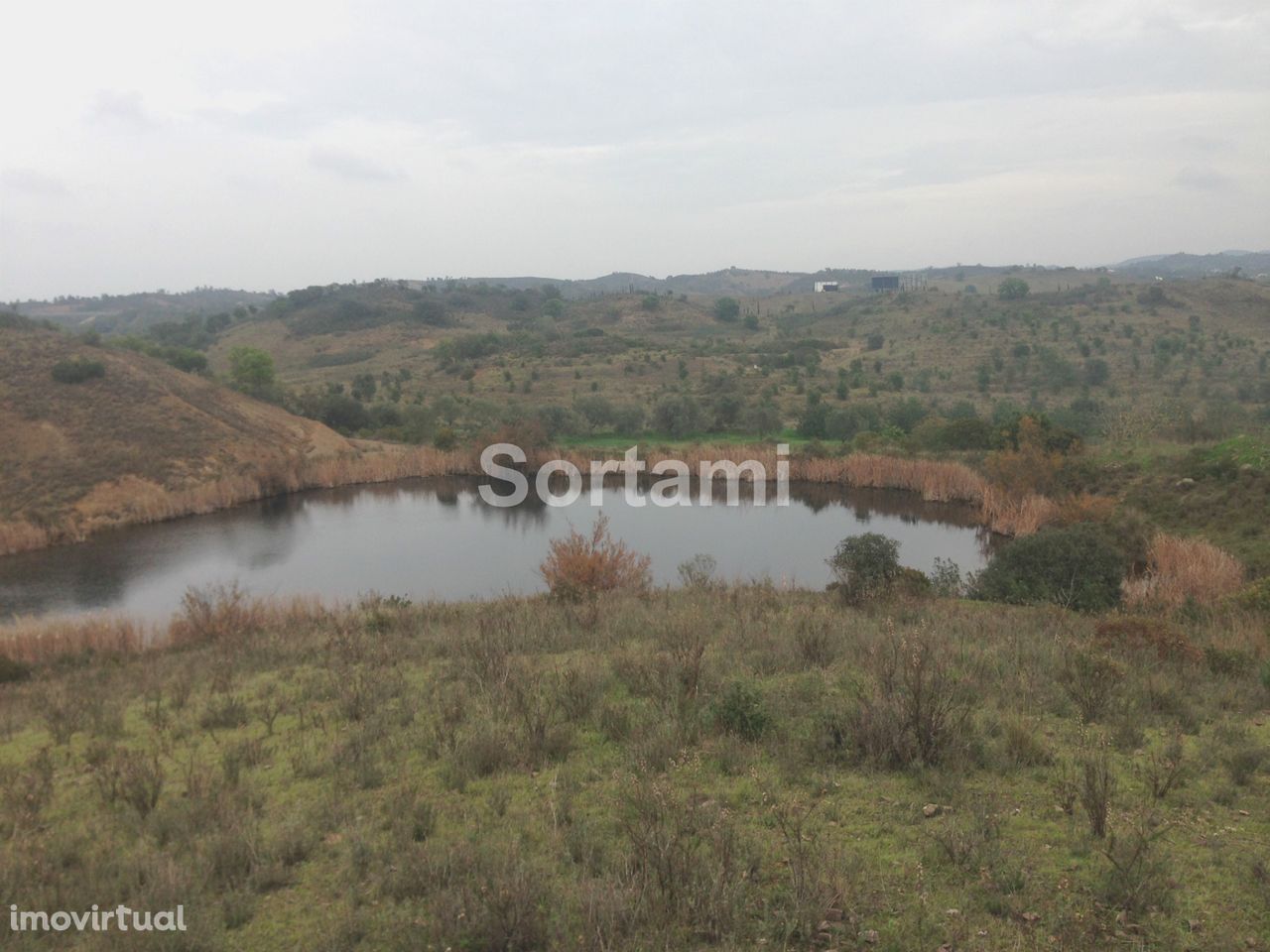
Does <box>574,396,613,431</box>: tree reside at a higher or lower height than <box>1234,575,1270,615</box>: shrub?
higher

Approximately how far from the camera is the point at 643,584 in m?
14.2

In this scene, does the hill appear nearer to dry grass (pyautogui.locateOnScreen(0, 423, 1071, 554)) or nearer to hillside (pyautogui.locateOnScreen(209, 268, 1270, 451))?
hillside (pyautogui.locateOnScreen(209, 268, 1270, 451))

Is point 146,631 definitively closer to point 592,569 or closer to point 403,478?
point 592,569

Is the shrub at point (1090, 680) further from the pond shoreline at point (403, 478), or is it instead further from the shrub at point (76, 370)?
the shrub at point (76, 370)

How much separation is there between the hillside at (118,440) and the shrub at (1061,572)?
25.3 meters

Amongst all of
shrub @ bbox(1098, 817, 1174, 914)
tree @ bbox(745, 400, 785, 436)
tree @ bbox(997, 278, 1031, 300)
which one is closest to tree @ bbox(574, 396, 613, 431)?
tree @ bbox(745, 400, 785, 436)

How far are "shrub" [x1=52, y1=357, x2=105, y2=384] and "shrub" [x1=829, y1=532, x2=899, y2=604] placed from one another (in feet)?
109

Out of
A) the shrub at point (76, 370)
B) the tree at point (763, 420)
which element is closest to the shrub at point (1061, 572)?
the tree at point (763, 420)

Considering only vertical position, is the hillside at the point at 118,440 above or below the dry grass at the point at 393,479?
above

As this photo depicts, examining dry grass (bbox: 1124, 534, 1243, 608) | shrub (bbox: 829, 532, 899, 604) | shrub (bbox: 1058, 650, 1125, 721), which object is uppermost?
shrub (bbox: 1058, 650, 1125, 721)

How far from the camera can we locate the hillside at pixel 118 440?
2517 cm

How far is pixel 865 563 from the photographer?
13.5 meters

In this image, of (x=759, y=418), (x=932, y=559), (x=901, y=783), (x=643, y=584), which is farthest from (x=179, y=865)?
(x=759, y=418)

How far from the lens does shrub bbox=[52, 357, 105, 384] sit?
1267 inches
